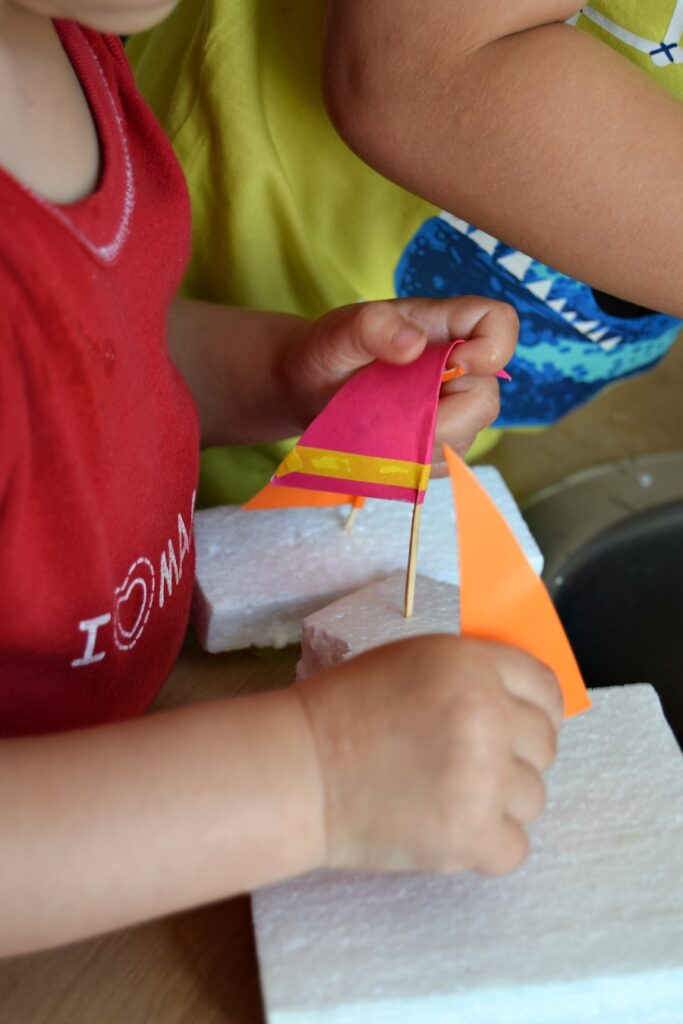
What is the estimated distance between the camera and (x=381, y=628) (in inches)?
19.6

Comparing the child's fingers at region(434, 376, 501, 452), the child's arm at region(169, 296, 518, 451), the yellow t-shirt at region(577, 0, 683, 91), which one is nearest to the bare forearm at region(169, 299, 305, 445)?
the child's arm at region(169, 296, 518, 451)

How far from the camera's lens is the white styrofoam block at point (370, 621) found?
491 millimetres

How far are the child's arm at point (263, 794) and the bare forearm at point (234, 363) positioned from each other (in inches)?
11.5

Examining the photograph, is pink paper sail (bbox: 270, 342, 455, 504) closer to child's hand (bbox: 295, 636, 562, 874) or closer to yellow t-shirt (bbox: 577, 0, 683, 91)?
child's hand (bbox: 295, 636, 562, 874)

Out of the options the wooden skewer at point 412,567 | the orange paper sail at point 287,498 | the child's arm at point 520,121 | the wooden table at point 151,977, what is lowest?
the wooden table at point 151,977

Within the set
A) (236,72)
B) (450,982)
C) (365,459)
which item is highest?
(236,72)

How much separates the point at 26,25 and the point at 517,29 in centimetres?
22

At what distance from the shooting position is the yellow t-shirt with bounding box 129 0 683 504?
0.70 meters

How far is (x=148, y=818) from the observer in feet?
1.24

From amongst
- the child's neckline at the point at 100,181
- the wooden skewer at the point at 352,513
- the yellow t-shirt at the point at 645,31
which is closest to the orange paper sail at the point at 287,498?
the wooden skewer at the point at 352,513

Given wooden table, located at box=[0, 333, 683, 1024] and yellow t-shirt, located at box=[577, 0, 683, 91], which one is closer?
wooden table, located at box=[0, 333, 683, 1024]

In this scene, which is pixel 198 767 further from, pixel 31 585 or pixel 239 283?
pixel 239 283

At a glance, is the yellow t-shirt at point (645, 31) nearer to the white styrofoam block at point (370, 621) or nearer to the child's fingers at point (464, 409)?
the child's fingers at point (464, 409)

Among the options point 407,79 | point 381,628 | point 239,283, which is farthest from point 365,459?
point 239,283
